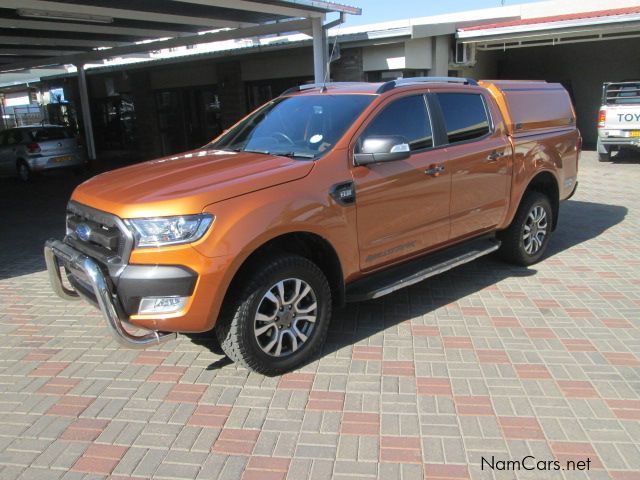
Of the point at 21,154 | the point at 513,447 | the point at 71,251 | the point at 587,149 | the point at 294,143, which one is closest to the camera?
the point at 513,447

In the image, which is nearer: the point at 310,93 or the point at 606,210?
the point at 310,93

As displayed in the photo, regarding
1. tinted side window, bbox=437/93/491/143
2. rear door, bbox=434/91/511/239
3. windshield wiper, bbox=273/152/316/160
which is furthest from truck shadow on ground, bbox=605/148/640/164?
windshield wiper, bbox=273/152/316/160

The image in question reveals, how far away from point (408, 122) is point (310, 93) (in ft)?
3.13

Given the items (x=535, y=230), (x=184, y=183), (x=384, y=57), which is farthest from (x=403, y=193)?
(x=384, y=57)

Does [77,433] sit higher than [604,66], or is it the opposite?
[604,66]

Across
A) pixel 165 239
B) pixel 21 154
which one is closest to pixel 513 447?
pixel 165 239

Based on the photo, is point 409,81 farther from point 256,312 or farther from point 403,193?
point 256,312

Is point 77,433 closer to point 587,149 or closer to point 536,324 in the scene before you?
point 536,324

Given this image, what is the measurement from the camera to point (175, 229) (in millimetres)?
3256

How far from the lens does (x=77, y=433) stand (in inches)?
127

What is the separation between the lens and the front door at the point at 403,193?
409cm

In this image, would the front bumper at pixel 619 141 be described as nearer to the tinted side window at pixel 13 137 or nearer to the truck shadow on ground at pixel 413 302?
Result: the truck shadow on ground at pixel 413 302

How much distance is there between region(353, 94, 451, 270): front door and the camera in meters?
4.09

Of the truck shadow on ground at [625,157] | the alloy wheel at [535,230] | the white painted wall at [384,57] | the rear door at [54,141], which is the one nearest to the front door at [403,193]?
the alloy wheel at [535,230]
